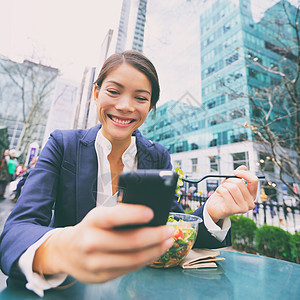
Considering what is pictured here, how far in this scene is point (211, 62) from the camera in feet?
21.3

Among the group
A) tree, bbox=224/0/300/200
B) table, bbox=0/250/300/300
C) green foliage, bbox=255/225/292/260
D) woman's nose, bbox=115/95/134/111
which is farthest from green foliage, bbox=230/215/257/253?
woman's nose, bbox=115/95/134/111

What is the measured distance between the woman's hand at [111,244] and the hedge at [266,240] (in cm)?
290

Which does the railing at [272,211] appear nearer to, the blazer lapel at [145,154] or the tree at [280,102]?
the tree at [280,102]

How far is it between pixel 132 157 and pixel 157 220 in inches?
25.1

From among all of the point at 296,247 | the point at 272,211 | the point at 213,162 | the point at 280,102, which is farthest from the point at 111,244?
the point at 213,162

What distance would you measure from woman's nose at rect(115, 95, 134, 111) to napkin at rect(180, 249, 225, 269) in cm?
60

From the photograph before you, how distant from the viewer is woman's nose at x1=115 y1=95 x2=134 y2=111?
26.1 inches

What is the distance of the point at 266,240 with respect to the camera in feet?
8.43

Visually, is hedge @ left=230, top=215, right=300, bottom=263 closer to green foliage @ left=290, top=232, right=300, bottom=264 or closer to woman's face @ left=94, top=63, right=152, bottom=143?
green foliage @ left=290, top=232, right=300, bottom=264

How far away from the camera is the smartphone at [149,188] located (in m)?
0.23

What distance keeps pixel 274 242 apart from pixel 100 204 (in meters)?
2.88

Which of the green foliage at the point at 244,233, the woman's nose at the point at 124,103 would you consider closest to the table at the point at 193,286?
the woman's nose at the point at 124,103

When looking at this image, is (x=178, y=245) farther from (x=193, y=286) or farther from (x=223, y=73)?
(x=223, y=73)

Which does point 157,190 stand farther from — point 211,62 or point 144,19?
point 211,62
